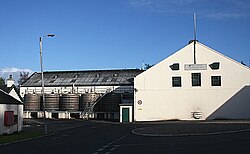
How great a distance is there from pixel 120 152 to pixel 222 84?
109ft

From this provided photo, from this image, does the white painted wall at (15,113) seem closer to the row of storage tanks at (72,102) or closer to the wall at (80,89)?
the row of storage tanks at (72,102)

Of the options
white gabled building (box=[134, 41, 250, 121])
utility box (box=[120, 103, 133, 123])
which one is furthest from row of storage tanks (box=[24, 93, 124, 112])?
white gabled building (box=[134, 41, 250, 121])

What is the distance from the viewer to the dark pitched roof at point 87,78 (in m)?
65.6

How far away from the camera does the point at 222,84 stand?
4600 cm

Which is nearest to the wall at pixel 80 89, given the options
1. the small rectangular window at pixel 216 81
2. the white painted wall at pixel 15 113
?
the small rectangular window at pixel 216 81

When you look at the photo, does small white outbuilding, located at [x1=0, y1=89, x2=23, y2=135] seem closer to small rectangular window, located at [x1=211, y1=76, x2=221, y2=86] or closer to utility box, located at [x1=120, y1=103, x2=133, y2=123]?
utility box, located at [x1=120, y1=103, x2=133, y2=123]

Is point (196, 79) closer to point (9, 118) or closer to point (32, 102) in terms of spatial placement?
point (9, 118)

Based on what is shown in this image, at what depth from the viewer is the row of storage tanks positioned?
194ft

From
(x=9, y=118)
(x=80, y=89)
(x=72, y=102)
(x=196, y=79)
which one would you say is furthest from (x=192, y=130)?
(x=80, y=89)

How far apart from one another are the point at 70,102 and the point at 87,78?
27.0 ft

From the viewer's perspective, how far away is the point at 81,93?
64.6 meters

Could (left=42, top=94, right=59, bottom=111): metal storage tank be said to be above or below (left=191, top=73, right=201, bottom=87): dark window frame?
below

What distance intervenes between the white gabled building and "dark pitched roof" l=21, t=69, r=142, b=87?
52.9 ft

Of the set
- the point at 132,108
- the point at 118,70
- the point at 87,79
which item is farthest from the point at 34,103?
the point at 132,108
